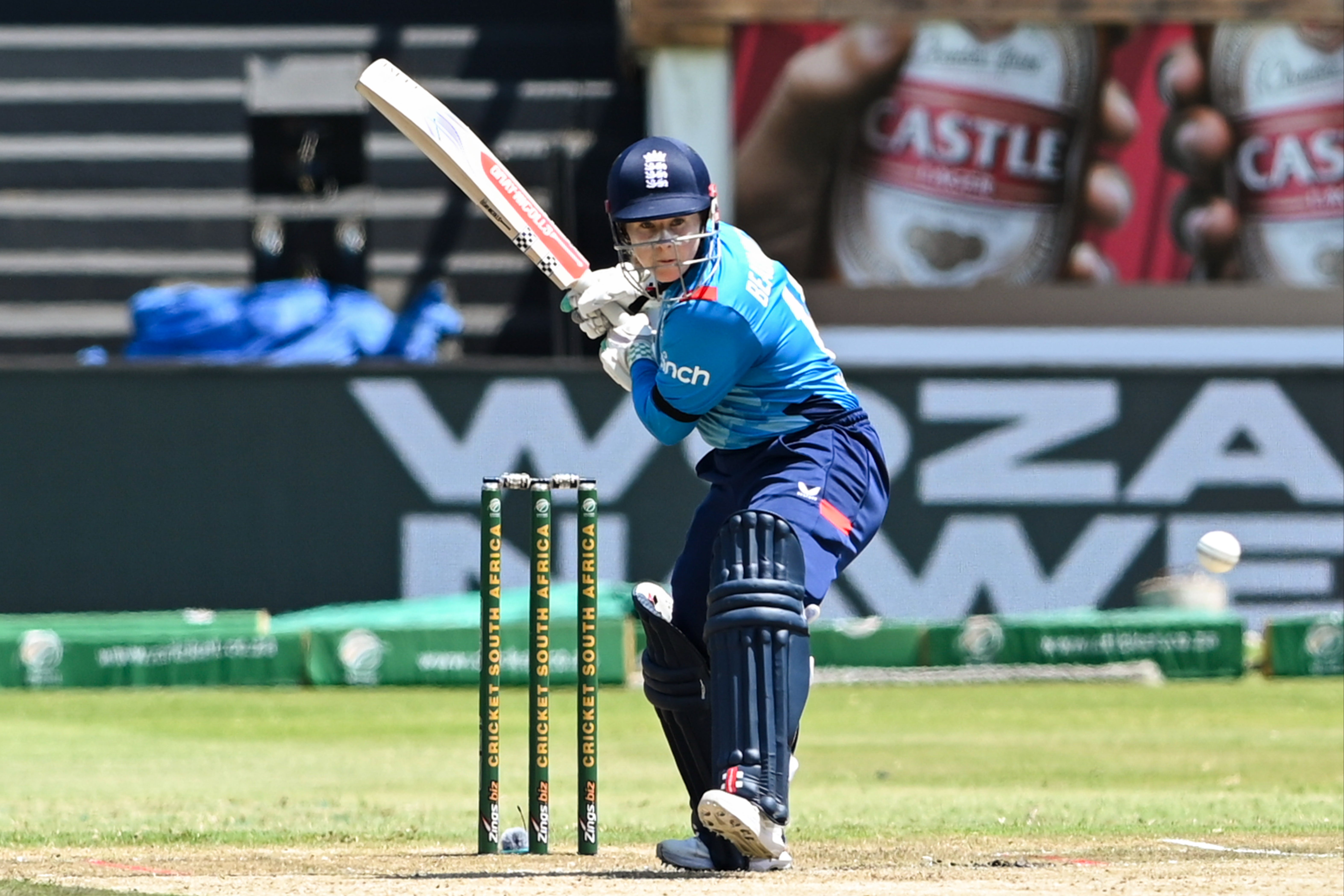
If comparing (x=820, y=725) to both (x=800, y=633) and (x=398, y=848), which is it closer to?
(x=398, y=848)

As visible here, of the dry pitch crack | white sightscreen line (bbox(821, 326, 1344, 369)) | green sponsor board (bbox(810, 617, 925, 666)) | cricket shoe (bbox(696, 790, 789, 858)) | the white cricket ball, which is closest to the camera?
the dry pitch crack

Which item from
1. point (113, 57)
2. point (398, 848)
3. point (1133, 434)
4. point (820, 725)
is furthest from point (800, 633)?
point (113, 57)

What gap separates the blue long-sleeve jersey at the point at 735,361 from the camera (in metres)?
5.04

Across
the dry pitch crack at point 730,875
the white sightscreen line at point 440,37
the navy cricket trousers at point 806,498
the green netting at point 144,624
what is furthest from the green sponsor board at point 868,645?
the navy cricket trousers at point 806,498

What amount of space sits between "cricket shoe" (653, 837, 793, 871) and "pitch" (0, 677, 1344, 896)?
71 millimetres

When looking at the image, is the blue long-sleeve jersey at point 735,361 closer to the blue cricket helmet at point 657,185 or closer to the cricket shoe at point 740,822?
the blue cricket helmet at point 657,185

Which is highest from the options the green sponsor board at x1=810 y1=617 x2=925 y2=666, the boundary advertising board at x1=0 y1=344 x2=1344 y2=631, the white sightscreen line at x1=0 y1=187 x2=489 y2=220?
the white sightscreen line at x1=0 y1=187 x2=489 y2=220

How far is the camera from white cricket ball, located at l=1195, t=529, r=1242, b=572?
978 cm

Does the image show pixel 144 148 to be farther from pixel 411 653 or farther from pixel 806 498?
pixel 806 498

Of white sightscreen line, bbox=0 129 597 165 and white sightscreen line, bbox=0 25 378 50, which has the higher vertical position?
white sightscreen line, bbox=0 25 378 50

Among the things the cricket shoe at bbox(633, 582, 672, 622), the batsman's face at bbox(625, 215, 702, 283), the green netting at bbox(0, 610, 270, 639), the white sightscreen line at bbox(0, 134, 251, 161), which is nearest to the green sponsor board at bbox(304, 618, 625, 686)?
the green netting at bbox(0, 610, 270, 639)

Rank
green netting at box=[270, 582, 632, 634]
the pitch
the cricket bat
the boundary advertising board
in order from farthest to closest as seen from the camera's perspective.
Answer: the boundary advertising board, green netting at box=[270, 582, 632, 634], the cricket bat, the pitch

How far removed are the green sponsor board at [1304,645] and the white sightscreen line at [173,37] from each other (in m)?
10.4

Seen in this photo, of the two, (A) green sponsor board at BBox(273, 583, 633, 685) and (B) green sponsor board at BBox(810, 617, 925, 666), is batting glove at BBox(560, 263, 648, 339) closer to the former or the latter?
(A) green sponsor board at BBox(273, 583, 633, 685)
